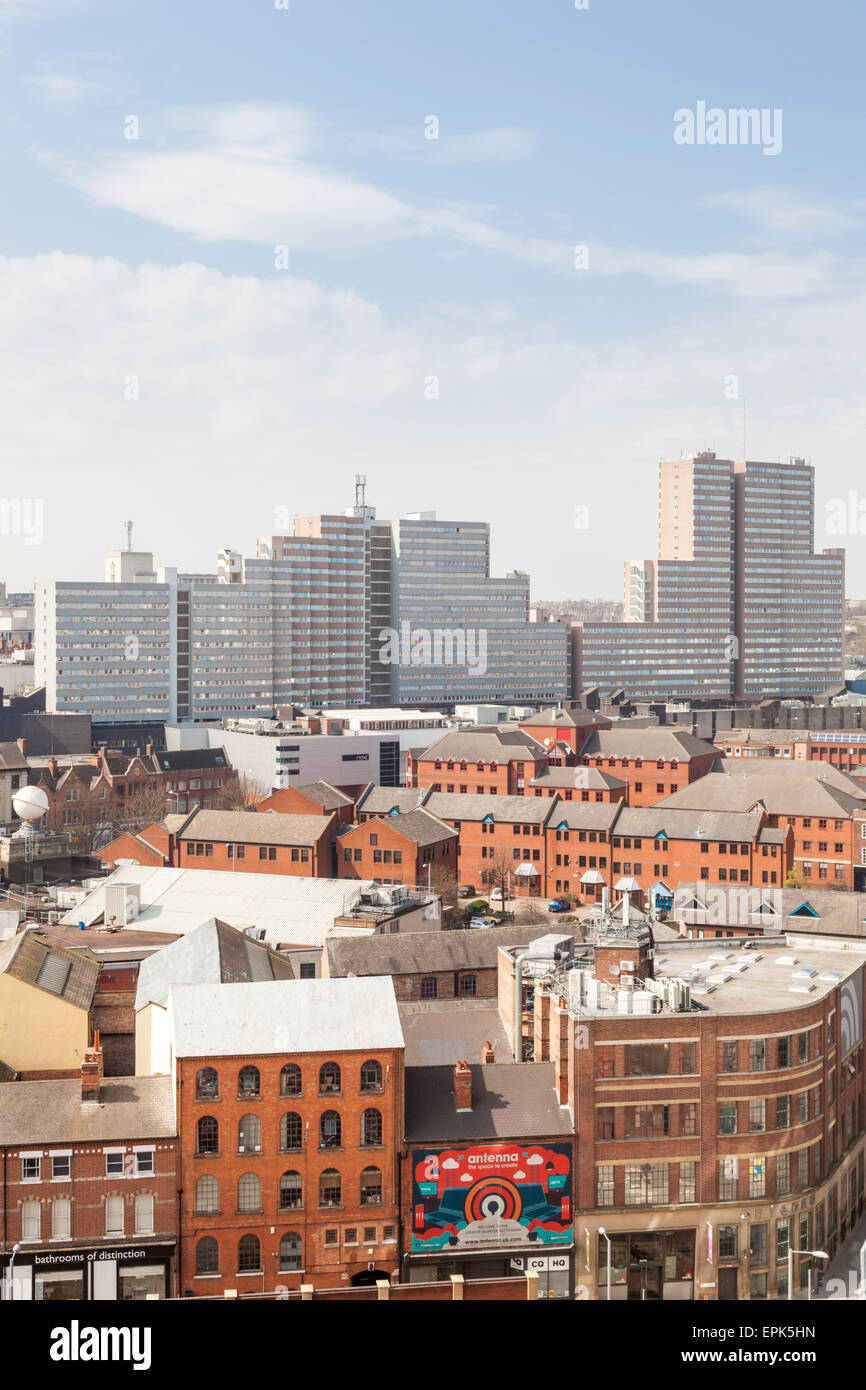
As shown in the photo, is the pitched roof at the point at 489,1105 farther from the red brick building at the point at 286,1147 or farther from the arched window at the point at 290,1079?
the arched window at the point at 290,1079

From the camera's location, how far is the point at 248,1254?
39.9 meters

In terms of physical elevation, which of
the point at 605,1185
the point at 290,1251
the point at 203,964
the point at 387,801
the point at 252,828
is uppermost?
the point at 203,964

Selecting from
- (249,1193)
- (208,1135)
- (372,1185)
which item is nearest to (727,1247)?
(372,1185)

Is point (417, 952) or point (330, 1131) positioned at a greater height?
point (417, 952)

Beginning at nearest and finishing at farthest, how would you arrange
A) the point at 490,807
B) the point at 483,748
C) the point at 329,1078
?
1. the point at 329,1078
2. the point at 490,807
3. the point at 483,748

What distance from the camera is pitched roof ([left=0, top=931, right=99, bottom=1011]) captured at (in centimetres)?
4962

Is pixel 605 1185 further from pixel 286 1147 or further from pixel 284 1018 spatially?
pixel 284 1018

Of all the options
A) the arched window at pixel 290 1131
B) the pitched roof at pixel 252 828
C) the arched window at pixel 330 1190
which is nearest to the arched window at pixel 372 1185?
the arched window at pixel 330 1190

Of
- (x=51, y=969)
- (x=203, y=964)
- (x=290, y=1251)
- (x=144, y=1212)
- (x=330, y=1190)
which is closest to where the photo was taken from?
(x=144, y=1212)

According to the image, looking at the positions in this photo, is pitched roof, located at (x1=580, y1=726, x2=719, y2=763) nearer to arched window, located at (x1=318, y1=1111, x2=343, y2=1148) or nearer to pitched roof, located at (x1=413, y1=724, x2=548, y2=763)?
pitched roof, located at (x1=413, y1=724, x2=548, y2=763)

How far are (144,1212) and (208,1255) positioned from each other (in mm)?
2406
